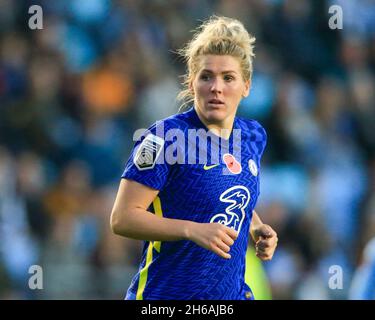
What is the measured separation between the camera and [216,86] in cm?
573

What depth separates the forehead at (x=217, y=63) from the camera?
5.79 meters

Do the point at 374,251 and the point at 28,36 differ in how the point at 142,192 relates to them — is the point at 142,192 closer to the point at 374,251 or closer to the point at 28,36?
the point at 374,251

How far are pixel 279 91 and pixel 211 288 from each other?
6352 mm

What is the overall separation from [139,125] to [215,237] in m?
6.30

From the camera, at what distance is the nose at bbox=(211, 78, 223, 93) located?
573 centimetres

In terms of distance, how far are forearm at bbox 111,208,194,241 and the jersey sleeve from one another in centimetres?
17

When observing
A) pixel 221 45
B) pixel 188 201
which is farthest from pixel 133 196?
pixel 221 45

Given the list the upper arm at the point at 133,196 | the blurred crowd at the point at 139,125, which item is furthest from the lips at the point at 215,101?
the blurred crowd at the point at 139,125

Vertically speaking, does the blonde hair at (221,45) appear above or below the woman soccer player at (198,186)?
above

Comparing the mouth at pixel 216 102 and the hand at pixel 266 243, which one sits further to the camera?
the hand at pixel 266 243

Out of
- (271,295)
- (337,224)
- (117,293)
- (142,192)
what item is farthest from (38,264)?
(142,192)

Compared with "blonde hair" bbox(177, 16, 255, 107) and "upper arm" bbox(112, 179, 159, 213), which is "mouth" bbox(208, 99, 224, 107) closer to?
"blonde hair" bbox(177, 16, 255, 107)

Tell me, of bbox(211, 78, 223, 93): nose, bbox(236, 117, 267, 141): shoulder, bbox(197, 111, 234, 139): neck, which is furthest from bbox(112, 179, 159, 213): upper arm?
bbox(236, 117, 267, 141): shoulder

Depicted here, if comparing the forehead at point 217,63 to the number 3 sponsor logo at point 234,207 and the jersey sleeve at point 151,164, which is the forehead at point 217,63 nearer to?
the jersey sleeve at point 151,164
